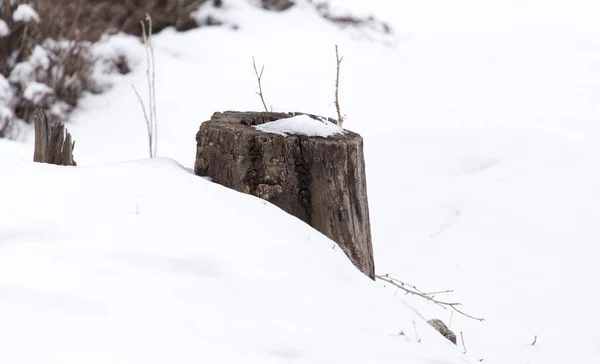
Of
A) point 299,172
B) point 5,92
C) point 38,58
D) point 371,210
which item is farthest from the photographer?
point 38,58

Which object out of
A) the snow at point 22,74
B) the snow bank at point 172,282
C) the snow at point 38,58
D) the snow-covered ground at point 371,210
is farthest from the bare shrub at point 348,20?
the snow bank at point 172,282

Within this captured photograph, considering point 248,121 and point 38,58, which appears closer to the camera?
point 248,121

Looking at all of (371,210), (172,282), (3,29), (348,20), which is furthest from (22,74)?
(172,282)

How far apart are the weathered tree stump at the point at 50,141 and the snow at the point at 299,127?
65 cm

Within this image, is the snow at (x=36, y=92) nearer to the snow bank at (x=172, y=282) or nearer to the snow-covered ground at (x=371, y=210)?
the snow-covered ground at (x=371, y=210)

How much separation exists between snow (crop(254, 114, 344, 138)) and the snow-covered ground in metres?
0.30

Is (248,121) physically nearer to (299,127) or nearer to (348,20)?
(299,127)

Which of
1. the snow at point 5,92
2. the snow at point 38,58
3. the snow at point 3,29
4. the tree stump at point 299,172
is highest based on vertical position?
the snow at point 3,29

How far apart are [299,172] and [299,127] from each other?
5.6 inches

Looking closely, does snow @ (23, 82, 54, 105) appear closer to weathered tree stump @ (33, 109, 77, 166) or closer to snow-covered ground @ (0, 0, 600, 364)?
snow-covered ground @ (0, 0, 600, 364)

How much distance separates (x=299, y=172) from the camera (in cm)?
246

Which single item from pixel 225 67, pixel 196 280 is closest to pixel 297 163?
pixel 196 280

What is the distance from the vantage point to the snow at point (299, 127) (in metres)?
2.48

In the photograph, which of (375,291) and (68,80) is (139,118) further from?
(375,291)
